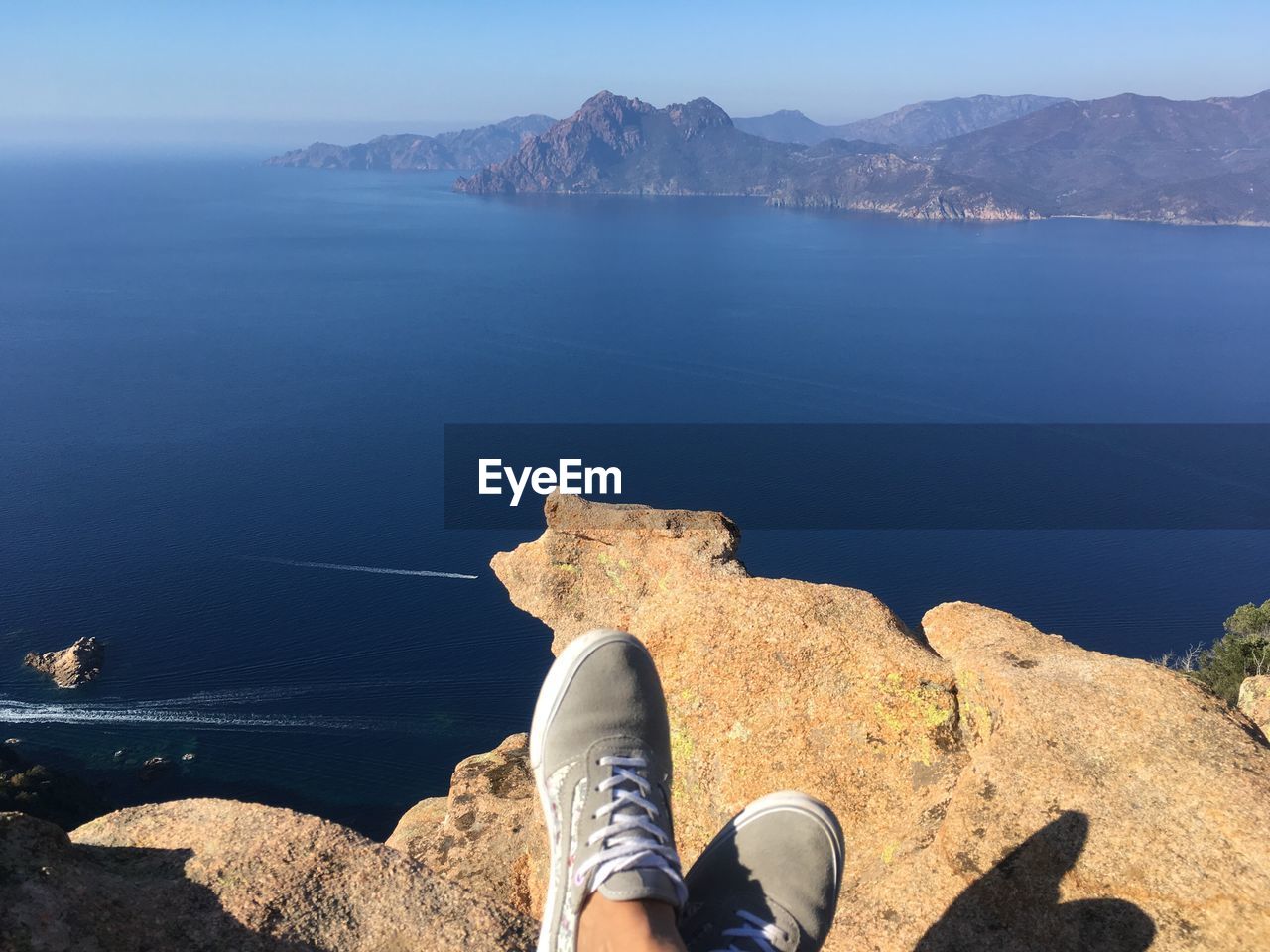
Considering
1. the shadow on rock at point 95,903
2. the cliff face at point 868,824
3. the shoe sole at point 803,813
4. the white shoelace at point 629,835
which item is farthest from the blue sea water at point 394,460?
the shoe sole at point 803,813

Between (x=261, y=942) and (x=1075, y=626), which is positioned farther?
(x=1075, y=626)

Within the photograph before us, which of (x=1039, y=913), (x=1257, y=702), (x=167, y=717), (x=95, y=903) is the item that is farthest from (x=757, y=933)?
(x=167, y=717)

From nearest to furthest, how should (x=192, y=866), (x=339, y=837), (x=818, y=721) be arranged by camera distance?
1. (x=192, y=866)
2. (x=339, y=837)
3. (x=818, y=721)

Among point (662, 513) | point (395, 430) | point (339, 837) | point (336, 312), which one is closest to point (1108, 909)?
point (339, 837)

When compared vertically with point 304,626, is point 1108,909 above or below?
above

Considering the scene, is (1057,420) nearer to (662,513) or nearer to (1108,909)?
(662,513)

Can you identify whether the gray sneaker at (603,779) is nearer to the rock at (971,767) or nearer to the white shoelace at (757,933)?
the white shoelace at (757,933)

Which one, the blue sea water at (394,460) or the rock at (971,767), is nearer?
the rock at (971,767)
